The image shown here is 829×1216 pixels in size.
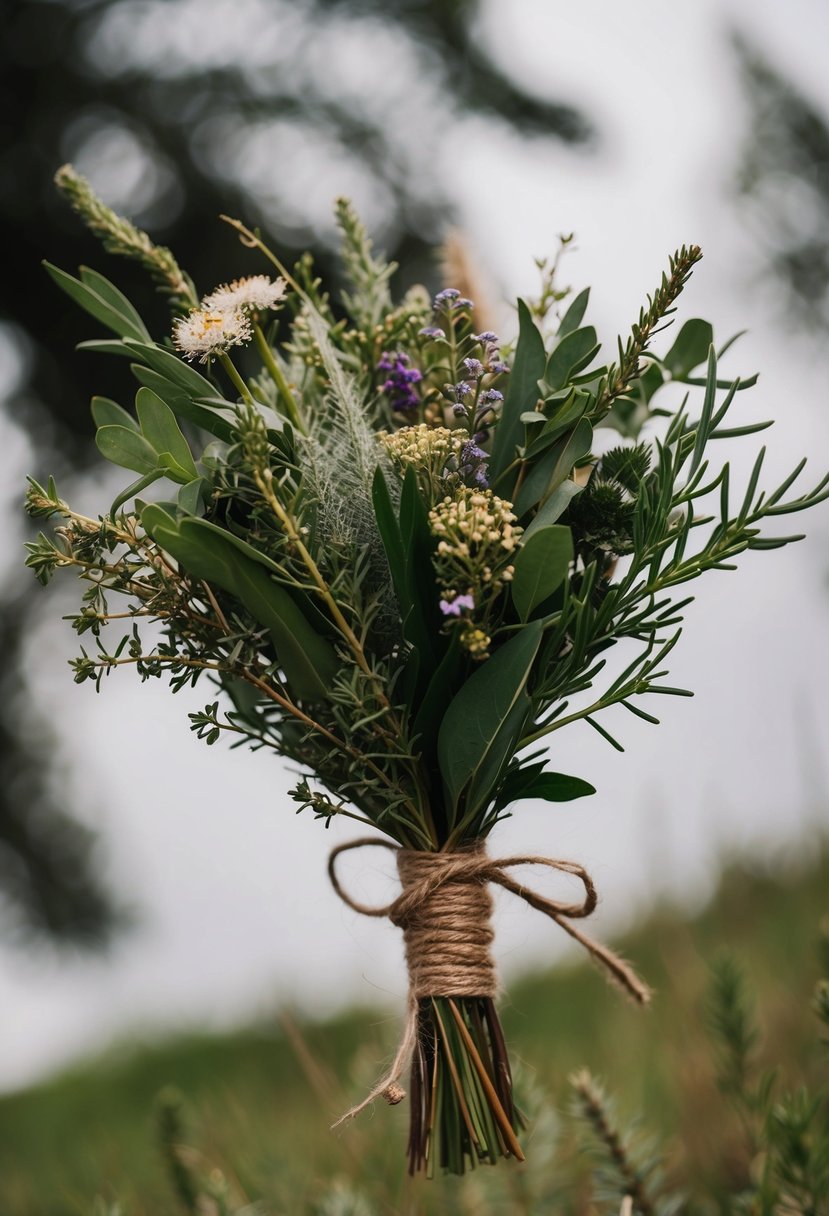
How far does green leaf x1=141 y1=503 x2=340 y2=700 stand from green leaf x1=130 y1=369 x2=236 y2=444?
10 centimetres

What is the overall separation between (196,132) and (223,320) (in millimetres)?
2180

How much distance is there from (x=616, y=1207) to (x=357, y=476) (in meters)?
0.74

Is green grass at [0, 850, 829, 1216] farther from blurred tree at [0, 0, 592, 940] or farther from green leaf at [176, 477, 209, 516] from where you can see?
blurred tree at [0, 0, 592, 940]

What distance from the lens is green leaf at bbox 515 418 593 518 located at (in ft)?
2.56

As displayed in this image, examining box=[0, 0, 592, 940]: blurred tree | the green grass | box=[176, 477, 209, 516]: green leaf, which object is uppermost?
box=[0, 0, 592, 940]: blurred tree

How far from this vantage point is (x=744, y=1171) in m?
1.41

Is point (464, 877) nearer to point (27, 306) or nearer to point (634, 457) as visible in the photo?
point (634, 457)

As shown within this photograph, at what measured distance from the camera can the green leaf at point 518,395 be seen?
2.73 feet

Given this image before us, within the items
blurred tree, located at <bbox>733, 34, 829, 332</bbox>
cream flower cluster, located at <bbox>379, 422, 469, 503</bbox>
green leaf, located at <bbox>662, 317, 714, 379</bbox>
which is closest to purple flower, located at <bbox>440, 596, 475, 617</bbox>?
cream flower cluster, located at <bbox>379, 422, 469, 503</bbox>

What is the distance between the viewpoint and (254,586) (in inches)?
29.6

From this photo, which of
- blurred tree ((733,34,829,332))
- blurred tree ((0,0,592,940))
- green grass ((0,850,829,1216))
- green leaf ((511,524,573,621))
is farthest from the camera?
blurred tree ((733,34,829,332))

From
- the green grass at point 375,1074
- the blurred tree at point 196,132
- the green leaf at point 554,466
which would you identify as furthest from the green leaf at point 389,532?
the blurred tree at point 196,132

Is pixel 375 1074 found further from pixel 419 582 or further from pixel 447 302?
pixel 447 302

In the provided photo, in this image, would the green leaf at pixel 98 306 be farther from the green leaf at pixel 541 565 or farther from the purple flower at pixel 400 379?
the green leaf at pixel 541 565
